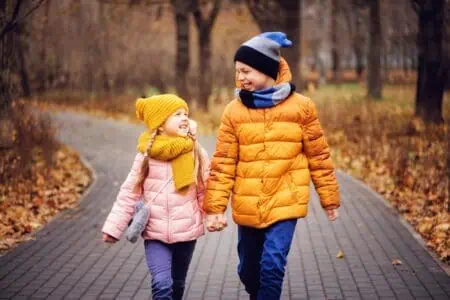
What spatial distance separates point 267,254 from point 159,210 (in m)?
0.74

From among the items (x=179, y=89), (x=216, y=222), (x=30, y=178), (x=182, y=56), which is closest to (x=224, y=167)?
(x=216, y=222)

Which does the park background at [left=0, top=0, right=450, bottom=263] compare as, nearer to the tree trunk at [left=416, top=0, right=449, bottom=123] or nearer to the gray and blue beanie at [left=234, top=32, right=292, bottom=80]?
the tree trunk at [left=416, top=0, right=449, bottom=123]

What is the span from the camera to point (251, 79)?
5180 mm

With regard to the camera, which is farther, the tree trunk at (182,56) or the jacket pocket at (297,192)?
the tree trunk at (182,56)

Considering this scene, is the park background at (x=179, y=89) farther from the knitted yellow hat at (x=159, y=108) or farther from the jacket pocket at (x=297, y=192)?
the knitted yellow hat at (x=159, y=108)

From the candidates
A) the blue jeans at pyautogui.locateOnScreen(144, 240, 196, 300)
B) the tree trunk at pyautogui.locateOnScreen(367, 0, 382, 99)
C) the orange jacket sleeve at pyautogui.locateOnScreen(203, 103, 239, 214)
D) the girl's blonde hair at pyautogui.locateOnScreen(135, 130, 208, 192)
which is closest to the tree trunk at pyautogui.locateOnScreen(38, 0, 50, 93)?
the tree trunk at pyautogui.locateOnScreen(367, 0, 382, 99)

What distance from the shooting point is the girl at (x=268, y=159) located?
16.9 ft

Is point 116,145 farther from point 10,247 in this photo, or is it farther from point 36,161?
point 10,247

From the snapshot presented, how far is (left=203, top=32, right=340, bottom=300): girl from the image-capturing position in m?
5.14

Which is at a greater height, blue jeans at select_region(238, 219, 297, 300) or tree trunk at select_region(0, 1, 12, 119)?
tree trunk at select_region(0, 1, 12, 119)

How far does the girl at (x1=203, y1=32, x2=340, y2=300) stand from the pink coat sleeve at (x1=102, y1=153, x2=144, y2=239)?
47 cm

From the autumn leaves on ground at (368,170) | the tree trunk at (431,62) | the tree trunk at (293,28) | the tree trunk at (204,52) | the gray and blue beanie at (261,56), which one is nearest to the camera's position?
the gray and blue beanie at (261,56)

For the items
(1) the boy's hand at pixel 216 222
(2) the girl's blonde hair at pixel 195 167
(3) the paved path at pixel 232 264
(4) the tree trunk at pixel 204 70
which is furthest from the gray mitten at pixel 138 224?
(4) the tree trunk at pixel 204 70

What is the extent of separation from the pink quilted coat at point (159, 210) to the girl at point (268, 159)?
16 cm
